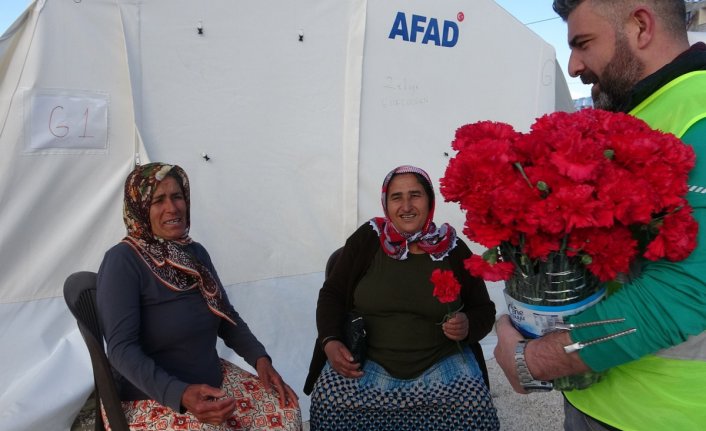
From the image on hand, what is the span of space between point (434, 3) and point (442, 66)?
47cm

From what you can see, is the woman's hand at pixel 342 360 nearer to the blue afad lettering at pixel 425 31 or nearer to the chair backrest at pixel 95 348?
the chair backrest at pixel 95 348

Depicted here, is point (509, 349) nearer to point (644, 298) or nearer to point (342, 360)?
point (644, 298)

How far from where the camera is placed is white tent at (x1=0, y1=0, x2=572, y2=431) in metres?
2.99

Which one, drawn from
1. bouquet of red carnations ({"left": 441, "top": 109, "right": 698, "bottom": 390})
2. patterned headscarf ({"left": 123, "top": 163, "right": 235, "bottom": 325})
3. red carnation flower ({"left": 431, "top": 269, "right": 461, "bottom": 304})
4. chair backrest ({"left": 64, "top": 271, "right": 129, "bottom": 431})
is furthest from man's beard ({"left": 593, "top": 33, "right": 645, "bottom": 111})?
chair backrest ({"left": 64, "top": 271, "right": 129, "bottom": 431})

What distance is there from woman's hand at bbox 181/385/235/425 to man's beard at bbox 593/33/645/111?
160cm

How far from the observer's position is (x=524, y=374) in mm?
1272

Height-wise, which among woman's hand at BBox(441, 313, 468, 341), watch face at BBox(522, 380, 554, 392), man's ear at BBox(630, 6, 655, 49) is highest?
man's ear at BBox(630, 6, 655, 49)

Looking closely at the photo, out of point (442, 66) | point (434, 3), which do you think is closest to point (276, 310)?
point (442, 66)

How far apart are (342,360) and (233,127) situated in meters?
1.73

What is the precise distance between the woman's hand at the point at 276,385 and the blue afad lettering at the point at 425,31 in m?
2.64

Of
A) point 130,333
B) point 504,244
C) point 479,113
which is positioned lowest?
point 130,333

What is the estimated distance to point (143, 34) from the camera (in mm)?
3236

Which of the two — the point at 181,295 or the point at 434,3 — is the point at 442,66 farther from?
the point at 181,295

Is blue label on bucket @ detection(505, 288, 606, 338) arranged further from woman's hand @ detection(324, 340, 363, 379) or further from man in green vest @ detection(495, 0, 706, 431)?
woman's hand @ detection(324, 340, 363, 379)
